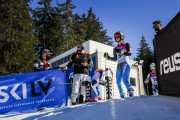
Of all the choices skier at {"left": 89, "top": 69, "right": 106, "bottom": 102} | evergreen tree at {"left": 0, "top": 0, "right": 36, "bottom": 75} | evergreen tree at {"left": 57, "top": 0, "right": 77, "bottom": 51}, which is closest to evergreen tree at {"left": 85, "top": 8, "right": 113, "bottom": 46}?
evergreen tree at {"left": 57, "top": 0, "right": 77, "bottom": 51}

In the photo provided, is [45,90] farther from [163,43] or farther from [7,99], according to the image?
[163,43]

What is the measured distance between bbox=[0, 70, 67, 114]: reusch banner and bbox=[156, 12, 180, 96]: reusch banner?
313 centimetres

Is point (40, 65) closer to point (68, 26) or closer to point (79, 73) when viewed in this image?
point (79, 73)

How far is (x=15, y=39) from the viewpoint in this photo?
1068 inches

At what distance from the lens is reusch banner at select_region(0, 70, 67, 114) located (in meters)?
7.44

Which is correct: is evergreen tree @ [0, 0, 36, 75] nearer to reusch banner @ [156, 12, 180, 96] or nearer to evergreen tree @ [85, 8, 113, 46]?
reusch banner @ [156, 12, 180, 96]

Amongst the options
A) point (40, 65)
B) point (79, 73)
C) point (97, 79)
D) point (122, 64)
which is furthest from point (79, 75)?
point (97, 79)

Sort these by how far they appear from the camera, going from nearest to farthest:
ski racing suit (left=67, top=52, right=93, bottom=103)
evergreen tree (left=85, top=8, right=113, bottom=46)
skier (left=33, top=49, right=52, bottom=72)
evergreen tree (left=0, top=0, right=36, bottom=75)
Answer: ski racing suit (left=67, top=52, right=93, bottom=103), skier (left=33, top=49, right=52, bottom=72), evergreen tree (left=0, top=0, right=36, bottom=75), evergreen tree (left=85, top=8, right=113, bottom=46)

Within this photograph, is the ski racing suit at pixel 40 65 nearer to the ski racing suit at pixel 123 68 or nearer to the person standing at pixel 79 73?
the person standing at pixel 79 73

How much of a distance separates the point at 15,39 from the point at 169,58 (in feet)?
77.3

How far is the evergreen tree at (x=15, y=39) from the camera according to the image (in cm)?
2638

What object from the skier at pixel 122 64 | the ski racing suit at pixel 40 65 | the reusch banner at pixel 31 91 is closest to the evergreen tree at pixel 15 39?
the ski racing suit at pixel 40 65

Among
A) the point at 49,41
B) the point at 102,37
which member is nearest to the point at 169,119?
the point at 49,41

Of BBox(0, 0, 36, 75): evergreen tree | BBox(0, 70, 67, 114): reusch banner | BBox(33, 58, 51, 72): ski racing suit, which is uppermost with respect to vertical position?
BBox(0, 0, 36, 75): evergreen tree
